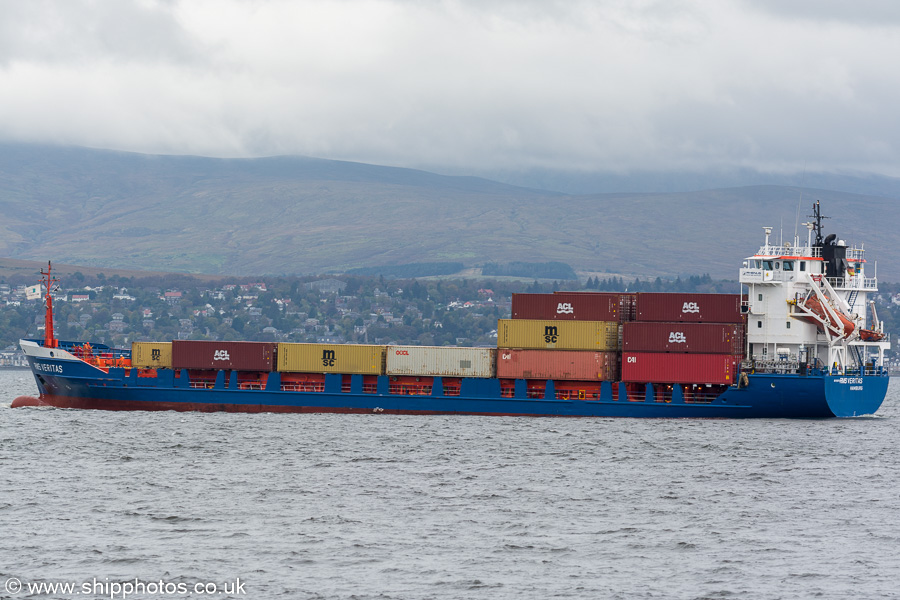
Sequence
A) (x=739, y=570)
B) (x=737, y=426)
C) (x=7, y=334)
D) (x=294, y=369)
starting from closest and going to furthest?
(x=739, y=570) < (x=737, y=426) < (x=294, y=369) < (x=7, y=334)

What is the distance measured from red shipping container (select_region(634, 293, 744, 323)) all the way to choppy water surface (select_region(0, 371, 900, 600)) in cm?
586

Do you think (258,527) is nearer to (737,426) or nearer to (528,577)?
(528,577)

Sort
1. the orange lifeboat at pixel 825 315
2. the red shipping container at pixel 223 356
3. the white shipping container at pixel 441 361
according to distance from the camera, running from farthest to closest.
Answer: the red shipping container at pixel 223 356 < the white shipping container at pixel 441 361 < the orange lifeboat at pixel 825 315

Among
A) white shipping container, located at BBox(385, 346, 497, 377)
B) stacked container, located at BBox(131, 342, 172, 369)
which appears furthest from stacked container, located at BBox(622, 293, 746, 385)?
stacked container, located at BBox(131, 342, 172, 369)

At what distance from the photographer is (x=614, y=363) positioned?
57125mm

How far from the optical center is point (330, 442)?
158 feet

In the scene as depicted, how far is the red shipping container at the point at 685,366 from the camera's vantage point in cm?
5531

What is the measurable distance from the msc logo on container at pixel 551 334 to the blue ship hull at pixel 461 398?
92.8 inches

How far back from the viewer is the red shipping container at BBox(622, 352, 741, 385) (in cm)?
5531

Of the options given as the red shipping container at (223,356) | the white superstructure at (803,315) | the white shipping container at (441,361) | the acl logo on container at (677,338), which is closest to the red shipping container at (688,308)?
the acl logo on container at (677,338)

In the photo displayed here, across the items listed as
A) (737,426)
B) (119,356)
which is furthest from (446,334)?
(737,426)

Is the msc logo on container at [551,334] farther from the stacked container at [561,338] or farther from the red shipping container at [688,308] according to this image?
the red shipping container at [688,308]

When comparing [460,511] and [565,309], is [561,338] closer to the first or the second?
[565,309]

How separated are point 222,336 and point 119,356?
132692 millimetres
